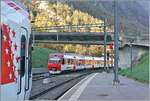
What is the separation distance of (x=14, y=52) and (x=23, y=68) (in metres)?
1.35

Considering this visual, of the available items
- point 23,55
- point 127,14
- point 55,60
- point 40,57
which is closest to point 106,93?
point 23,55

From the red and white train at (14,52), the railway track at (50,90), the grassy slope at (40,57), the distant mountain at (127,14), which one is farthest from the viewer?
the distant mountain at (127,14)

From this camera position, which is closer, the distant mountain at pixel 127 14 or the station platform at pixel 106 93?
the station platform at pixel 106 93

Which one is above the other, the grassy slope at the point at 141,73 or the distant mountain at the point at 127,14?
the distant mountain at the point at 127,14

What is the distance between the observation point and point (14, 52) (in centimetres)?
1088

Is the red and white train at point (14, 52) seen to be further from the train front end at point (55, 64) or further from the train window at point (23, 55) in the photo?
the train front end at point (55, 64)

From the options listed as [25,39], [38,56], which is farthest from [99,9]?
[25,39]

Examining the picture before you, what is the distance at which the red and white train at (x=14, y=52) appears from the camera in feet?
32.7

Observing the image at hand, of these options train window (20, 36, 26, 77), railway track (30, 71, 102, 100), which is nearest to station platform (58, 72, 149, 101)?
railway track (30, 71, 102, 100)

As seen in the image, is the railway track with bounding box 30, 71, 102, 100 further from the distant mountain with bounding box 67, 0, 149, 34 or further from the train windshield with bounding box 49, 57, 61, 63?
the distant mountain with bounding box 67, 0, 149, 34

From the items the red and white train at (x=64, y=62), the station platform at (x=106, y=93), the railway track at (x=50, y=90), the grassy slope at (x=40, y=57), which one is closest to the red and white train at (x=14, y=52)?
the station platform at (x=106, y=93)

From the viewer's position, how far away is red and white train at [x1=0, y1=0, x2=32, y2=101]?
9953mm

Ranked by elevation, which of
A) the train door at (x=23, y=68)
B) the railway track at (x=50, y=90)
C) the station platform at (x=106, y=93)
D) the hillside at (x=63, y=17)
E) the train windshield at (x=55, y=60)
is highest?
the hillside at (x=63, y=17)

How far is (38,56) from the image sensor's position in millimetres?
98312
